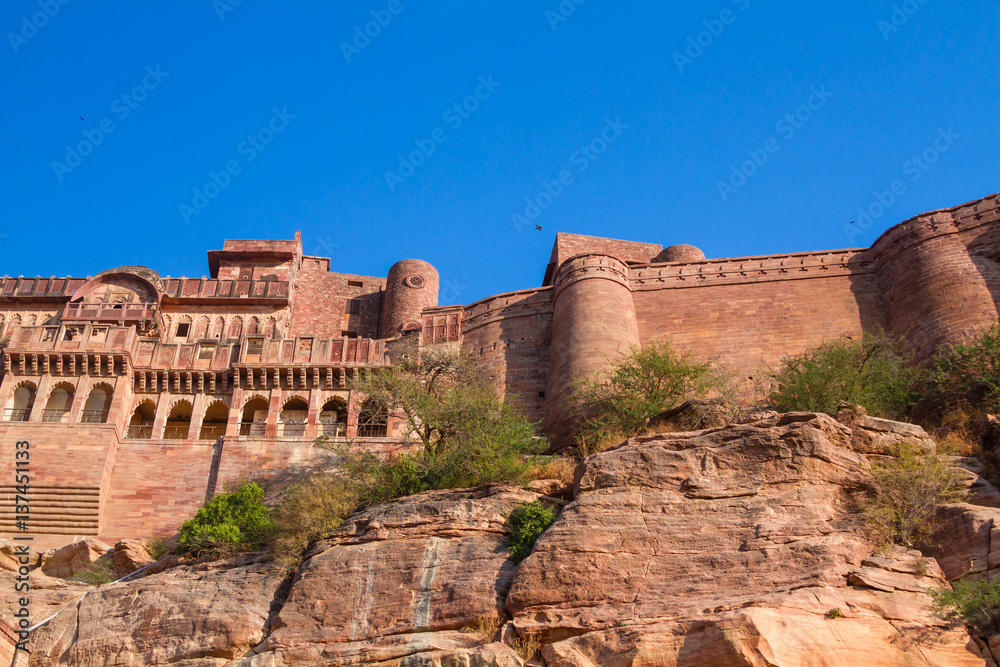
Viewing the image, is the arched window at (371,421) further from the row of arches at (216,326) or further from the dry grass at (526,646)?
the dry grass at (526,646)

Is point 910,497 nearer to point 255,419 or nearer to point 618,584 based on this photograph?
point 618,584

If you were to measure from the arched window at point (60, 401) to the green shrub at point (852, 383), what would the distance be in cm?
1846

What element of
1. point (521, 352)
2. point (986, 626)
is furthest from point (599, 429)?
point (986, 626)

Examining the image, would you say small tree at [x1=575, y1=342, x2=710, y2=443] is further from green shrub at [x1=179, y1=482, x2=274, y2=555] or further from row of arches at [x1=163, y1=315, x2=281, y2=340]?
row of arches at [x1=163, y1=315, x2=281, y2=340]

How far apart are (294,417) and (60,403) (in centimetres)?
633

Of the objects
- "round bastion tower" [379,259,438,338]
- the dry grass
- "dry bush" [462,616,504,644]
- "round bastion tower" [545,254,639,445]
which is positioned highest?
"round bastion tower" [379,259,438,338]

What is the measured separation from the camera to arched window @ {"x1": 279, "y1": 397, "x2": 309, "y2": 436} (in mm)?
27438

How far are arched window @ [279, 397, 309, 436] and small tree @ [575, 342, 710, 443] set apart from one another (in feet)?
25.0

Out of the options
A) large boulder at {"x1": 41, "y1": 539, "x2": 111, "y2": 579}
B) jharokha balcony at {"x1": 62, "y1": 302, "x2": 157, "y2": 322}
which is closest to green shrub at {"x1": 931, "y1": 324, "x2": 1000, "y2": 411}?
large boulder at {"x1": 41, "y1": 539, "x2": 111, "y2": 579}

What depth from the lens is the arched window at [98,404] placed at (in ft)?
90.1

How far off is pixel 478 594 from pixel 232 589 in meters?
4.84

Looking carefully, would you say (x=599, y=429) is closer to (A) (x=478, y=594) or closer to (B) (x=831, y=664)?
(A) (x=478, y=594)

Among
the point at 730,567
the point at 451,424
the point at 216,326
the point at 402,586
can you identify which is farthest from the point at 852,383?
the point at 216,326

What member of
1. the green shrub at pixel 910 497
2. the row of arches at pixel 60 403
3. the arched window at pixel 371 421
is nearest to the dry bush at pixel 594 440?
the arched window at pixel 371 421
